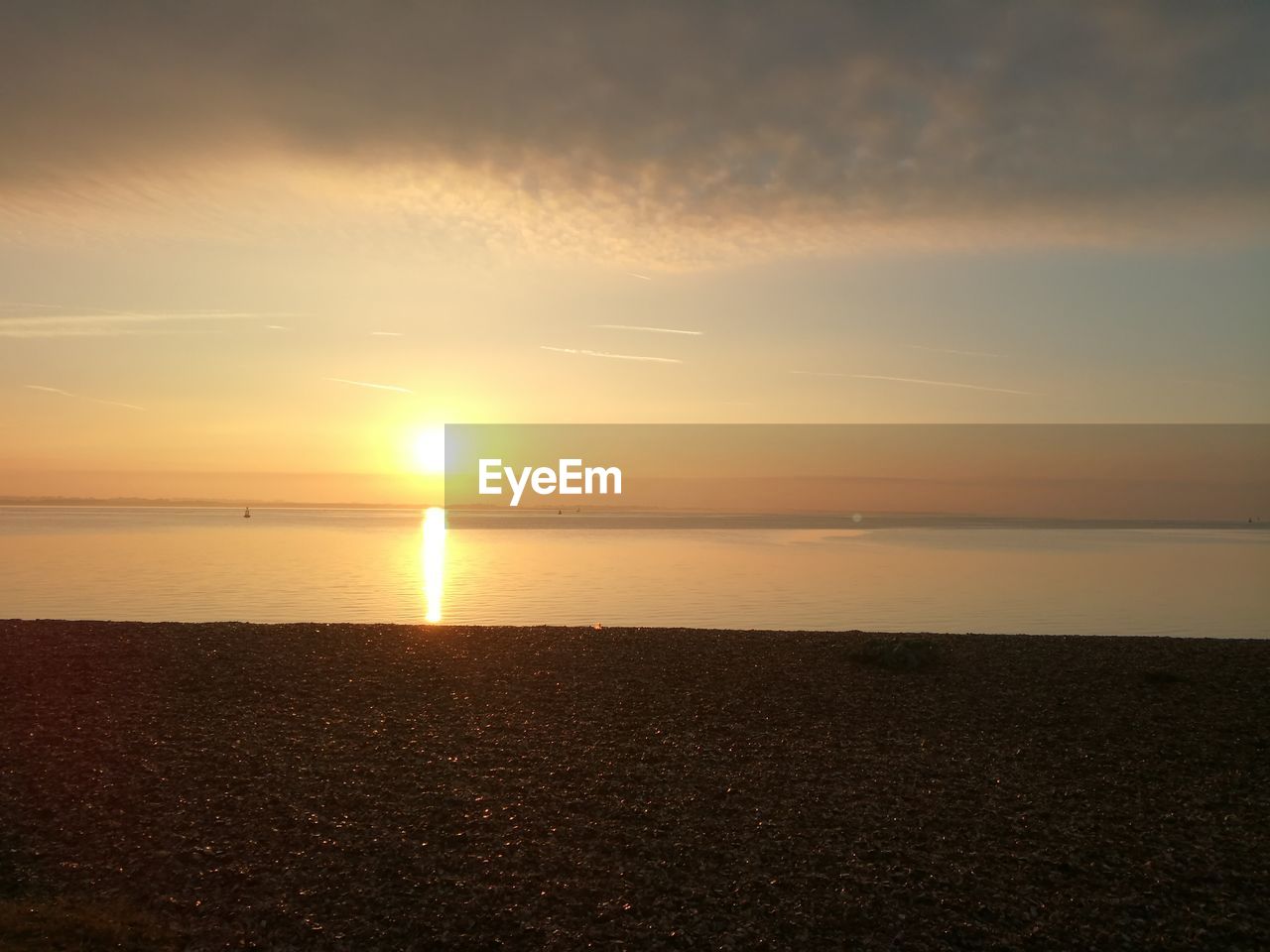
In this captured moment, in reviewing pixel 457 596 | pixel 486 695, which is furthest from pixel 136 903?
pixel 457 596

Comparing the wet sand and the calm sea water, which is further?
the calm sea water

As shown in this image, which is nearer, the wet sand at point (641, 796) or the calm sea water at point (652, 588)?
the wet sand at point (641, 796)

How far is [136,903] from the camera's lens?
7535 mm

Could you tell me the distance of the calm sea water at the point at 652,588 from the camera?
85.6 feet

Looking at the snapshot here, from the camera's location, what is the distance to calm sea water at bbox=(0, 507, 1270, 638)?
26.1 meters

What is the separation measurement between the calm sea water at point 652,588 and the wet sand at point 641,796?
8.46m

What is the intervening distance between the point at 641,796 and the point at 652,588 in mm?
24351

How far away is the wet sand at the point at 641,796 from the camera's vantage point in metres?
7.54

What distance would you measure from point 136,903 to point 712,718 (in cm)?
795

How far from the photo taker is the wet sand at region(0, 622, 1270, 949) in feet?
24.7

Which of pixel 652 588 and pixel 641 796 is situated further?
pixel 652 588

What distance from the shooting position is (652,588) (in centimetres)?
3459

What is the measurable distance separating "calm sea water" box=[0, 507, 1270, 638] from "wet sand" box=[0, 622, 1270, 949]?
27.7 feet

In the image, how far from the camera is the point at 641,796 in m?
10.3
